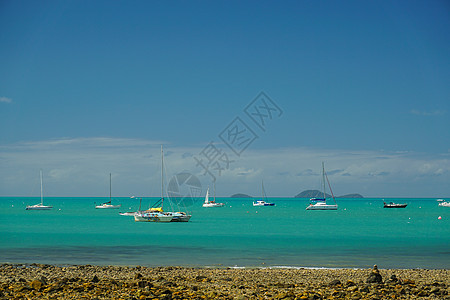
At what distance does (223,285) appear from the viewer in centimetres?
1875

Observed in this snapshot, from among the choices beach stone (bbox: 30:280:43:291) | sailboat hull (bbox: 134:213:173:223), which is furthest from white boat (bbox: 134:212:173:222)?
beach stone (bbox: 30:280:43:291)

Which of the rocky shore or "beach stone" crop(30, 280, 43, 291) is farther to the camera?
"beach stone" crop(30, 280, 43, 291)

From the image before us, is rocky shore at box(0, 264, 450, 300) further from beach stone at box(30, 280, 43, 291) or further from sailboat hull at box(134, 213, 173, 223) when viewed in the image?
sailboat hull at box(134, 213, 173, 223)

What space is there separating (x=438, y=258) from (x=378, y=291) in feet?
57.9

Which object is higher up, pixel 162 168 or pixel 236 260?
pixel 162 168

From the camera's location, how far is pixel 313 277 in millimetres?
21984

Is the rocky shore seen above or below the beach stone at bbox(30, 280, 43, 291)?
below

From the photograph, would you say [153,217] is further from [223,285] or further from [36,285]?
[36,285]

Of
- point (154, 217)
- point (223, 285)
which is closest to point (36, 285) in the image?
point (223, 285)

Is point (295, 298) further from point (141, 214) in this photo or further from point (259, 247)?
point (141, 214)

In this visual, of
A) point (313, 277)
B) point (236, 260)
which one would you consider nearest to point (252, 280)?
point (313, 277)

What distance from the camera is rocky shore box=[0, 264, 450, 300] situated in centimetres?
1575

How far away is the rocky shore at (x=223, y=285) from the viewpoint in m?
15.8

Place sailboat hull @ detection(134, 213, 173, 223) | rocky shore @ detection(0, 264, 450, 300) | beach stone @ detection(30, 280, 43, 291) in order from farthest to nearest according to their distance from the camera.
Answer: sailboat hull @ detection(134, 213, 173, 223)
beach stone @ detection(30, 280, 43, 291)
rocky shore @ detection(0, 264, 450, 300)
